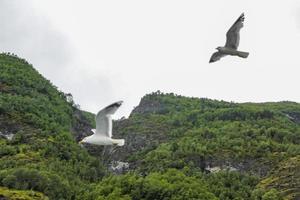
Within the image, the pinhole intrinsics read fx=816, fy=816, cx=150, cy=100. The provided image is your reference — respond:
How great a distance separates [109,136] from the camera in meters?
31.2

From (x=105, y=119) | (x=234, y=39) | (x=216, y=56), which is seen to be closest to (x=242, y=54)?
(x=234, y=39)

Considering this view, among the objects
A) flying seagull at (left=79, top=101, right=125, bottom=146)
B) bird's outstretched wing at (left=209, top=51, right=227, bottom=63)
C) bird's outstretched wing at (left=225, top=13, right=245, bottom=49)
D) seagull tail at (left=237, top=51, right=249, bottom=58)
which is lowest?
flying seagull at (left=79, top=101, right=125, bottom=146)

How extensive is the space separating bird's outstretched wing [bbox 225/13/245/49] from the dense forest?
35.9 m

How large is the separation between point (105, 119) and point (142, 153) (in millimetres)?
79642

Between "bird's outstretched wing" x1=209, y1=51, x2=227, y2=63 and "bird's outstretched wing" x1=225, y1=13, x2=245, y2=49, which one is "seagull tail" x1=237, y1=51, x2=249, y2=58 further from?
"bird's outstretched wing" x1=209, y1=51, x2=227, y2=63

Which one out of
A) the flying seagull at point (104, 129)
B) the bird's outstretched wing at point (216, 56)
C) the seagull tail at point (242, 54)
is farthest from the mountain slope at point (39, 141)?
the seagull tail at point (242, 54)

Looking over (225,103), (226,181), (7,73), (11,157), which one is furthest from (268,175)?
(225,103)

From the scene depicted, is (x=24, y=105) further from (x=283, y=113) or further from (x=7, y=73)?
(x=283, y=113)

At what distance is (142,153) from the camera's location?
361ft

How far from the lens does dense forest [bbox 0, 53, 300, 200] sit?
76.8 m

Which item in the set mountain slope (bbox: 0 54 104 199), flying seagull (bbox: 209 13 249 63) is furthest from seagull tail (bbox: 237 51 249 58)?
mountain slope (bbox: 0 54 104 199)

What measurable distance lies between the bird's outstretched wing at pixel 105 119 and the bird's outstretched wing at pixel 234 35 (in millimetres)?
6533

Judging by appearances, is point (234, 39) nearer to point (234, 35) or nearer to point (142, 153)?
point (234, 35)

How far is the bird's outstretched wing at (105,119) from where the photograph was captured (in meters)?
29.2
